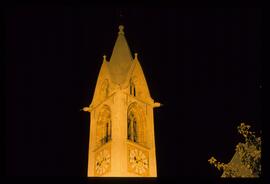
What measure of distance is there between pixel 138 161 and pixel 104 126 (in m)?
4.34

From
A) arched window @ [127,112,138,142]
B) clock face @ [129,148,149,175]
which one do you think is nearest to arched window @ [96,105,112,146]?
arched window @ [127,112,138,142]

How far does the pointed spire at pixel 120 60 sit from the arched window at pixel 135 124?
7.53 feet

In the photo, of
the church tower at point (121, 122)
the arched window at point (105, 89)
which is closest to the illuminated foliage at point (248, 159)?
the church tower at point (121, 122)

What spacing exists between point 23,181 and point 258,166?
8189mm

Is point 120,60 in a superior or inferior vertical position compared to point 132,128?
superior

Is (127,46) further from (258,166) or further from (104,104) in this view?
(258,166)

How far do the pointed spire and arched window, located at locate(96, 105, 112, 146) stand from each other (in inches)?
94.8

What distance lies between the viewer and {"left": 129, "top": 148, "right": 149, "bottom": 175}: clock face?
40.5m

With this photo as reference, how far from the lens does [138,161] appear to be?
41094 mm

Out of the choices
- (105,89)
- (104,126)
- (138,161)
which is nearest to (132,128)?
(104,126)

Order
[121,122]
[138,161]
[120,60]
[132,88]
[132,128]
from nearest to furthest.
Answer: [138,161]
[121,122]
[132,128]
[132,88]
[120,60]

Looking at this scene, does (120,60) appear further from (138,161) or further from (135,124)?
(138,161)

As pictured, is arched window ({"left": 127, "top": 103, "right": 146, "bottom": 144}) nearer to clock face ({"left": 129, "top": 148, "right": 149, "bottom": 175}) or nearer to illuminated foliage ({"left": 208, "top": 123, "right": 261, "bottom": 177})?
clock face ({"left": 129, "top": 148, "right": 149, "bottom": 175})

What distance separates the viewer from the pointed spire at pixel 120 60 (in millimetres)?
44034
